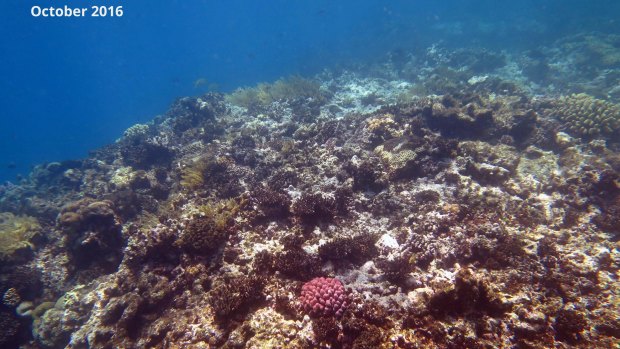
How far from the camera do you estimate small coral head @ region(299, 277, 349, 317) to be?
559cm

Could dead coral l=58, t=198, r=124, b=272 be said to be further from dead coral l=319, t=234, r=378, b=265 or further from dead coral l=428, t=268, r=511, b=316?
dead coral l=428, t=268, r=511, b=316

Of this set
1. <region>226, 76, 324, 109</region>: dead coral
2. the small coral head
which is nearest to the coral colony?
the small coral head

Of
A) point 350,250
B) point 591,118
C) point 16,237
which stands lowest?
point 350,250

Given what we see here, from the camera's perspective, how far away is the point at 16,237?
40.7ft

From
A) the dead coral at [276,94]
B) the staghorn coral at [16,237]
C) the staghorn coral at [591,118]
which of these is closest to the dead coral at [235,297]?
the staghorn coral at [16,237]

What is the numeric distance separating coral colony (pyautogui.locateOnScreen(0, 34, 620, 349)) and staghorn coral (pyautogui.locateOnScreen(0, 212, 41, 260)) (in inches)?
3.1

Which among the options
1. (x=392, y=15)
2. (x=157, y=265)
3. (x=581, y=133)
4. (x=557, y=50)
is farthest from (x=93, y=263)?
(x=392, y=15)

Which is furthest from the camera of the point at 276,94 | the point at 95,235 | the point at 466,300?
the point at 276,94

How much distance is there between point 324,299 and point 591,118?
51.4 ft

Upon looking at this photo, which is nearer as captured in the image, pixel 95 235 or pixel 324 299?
pixel 324 299

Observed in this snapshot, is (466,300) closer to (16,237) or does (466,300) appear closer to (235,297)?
(235,297)

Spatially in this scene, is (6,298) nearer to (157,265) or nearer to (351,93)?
(157,265)

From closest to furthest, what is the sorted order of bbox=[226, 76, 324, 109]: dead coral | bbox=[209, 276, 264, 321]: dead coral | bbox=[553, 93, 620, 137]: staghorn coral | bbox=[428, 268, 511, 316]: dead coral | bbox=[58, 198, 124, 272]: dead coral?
bbox=[428, 268, 511, 316]: dead coral → bbox=[209, 276, 264, 321]: dead coral → bbox=[58, 198, 124, 272]: dead coral → bbox=[553, 93, 620, 137]: staghorn coral → bbox=[226, 76, 324, 109]: dead coral

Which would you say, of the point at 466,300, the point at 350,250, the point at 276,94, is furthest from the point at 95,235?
the point at 276,94
